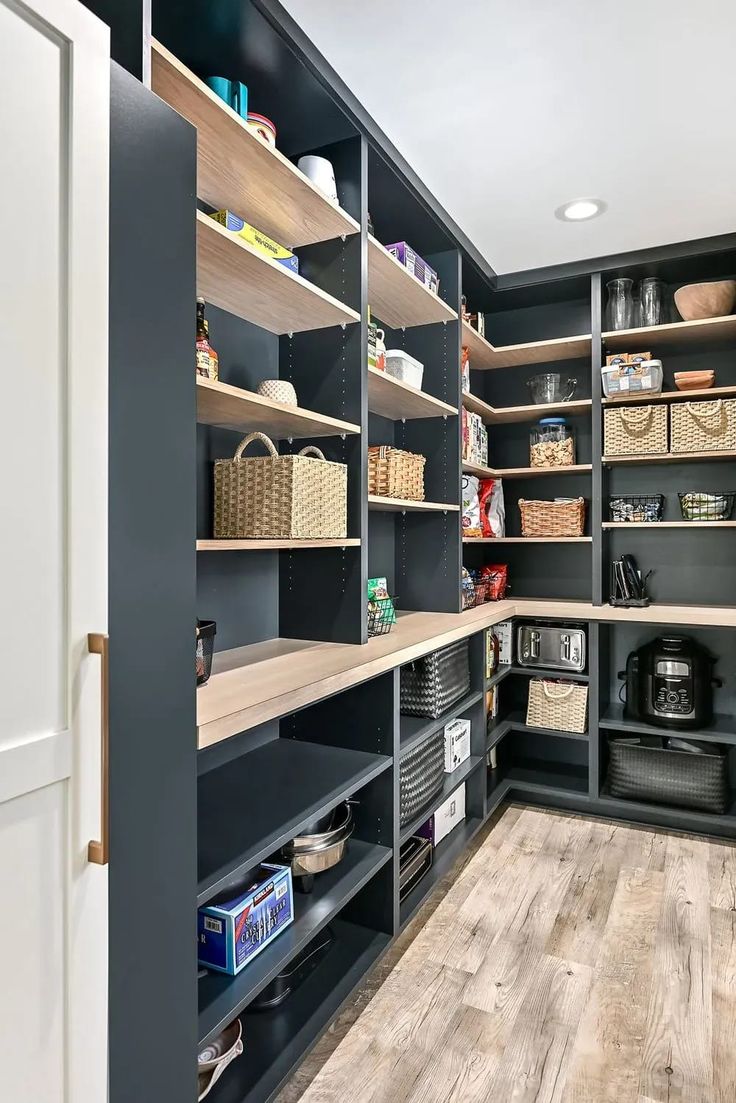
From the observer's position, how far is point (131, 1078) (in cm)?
96

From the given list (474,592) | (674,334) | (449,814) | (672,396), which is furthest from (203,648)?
(674,334)

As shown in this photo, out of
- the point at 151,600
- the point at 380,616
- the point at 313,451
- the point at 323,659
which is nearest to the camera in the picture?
the point at 151,600

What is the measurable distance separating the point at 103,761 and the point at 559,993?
5.50ft

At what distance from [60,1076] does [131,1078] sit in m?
0.16

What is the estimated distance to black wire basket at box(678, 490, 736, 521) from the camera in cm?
300

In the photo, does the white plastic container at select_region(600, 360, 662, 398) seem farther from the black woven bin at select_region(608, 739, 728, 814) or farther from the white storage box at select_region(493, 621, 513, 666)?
the black woven bin at select_region(608, 739, 728, 814)

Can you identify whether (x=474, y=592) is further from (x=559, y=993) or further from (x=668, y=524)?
(x=559, y=993)

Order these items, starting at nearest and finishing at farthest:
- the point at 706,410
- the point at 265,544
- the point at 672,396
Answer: the point at 265,544 → the point at 706,410 → the point at 672,396

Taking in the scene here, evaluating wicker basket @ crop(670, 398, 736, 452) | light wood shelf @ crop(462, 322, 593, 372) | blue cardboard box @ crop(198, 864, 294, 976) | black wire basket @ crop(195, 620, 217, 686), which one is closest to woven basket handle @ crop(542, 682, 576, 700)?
wicker basket @ crop(670, 398, 736, 452)

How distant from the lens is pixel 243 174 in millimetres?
1740

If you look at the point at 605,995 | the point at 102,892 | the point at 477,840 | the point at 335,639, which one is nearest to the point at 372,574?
the point at 335,639

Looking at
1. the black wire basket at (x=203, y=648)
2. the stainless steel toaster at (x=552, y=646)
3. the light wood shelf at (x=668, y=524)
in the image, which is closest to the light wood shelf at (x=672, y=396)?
the light wood shelf at (x=668, y=524)

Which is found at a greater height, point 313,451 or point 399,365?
point 399,365

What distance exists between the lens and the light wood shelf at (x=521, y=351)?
126 inches
